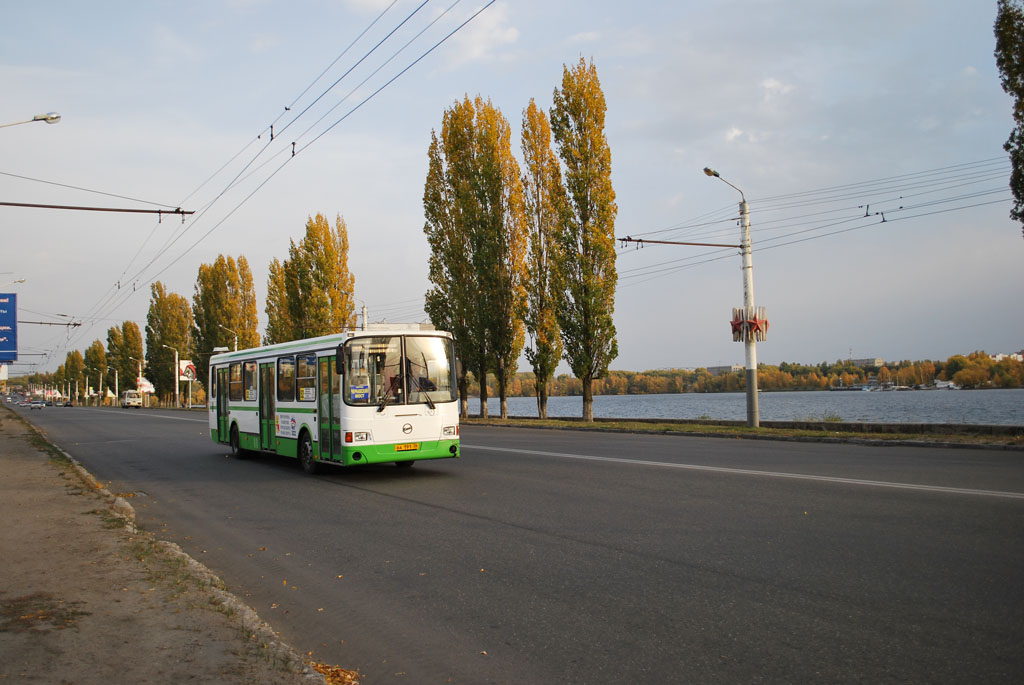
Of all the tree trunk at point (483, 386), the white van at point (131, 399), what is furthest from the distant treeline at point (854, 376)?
the white van at point (131, 399)

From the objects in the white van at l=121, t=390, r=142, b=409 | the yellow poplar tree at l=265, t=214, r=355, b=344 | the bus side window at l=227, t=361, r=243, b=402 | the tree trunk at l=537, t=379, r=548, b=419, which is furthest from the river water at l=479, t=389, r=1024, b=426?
the white van at l=121, t=390, r=142, b=409

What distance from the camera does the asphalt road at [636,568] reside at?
16.1ft

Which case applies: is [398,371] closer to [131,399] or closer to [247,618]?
[247,618]

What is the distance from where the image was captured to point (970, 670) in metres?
4.48

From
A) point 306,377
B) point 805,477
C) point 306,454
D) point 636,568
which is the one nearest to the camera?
point 636,568

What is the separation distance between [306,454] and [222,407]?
21.4ft

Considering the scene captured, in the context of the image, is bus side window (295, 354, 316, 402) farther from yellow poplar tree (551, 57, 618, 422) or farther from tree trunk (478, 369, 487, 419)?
tree trunk (478, 369, 487, 419)

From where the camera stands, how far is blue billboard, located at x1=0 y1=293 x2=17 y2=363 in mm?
43031

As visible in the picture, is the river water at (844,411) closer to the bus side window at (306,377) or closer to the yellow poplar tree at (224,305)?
the bus side window at (306,377)

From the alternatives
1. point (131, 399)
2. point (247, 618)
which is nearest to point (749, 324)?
point (247, 618)

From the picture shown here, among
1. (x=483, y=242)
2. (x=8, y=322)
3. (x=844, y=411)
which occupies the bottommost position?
(x=844, y=411)

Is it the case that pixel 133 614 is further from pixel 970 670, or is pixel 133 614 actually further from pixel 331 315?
pixel 331 315

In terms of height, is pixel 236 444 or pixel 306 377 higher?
pixel 306 377

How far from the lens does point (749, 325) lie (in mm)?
27875
